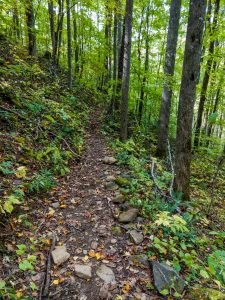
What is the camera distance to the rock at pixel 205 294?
2814mm

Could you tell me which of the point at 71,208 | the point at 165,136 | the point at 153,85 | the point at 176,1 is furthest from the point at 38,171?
the point at 153,85

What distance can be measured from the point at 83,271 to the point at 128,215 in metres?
1.38

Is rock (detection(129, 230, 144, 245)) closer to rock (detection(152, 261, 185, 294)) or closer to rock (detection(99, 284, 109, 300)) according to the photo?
rock (detection(152, 261, 185, 294))

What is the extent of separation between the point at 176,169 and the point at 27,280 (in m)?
3.89

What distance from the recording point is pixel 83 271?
3.04 m

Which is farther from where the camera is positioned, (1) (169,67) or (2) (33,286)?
(1) (169,67)

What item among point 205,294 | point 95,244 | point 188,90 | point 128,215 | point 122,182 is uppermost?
point 188,90

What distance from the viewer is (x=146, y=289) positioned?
2.91 metres

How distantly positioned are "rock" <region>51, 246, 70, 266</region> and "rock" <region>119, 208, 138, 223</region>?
1170mm

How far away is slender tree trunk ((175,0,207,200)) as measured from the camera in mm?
4574

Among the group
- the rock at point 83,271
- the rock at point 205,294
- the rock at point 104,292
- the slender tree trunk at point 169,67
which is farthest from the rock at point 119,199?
the slender tree trunk at point 169,67

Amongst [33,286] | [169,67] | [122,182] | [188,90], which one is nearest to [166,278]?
[33,286]

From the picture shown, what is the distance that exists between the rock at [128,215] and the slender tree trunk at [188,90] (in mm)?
1736

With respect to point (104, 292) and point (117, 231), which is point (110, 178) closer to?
point (117, 231)
